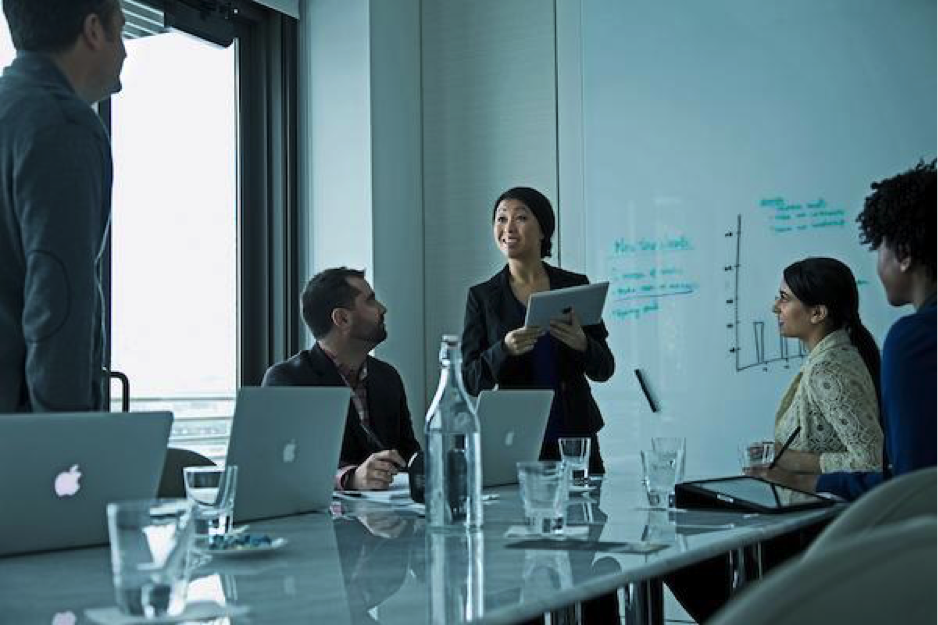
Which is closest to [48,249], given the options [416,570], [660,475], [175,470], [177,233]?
[175,470]

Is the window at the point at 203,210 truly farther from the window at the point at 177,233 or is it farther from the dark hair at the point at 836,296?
the dark hair at the point at 836,296

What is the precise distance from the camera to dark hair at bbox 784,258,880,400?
2.89m

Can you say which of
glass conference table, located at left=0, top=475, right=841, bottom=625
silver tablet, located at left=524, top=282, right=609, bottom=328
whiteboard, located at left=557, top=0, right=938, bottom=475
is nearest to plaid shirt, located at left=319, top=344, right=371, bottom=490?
silver tablet, located at left=524, top=282, right=609, bottom=328

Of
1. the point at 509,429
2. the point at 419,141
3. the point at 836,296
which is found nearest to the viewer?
the point at 509,429

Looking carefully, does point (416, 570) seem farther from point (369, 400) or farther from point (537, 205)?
point (537, 205)

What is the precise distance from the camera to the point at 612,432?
4215 mm

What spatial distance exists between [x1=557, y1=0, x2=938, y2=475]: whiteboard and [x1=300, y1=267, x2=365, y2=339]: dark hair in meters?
1.35

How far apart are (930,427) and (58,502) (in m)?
1.20

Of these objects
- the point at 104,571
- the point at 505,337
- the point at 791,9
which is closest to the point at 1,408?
the point at 104,571

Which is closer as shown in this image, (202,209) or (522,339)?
(522,339)

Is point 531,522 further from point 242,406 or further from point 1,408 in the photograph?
point 1,408

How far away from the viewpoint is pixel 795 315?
2.97 metres

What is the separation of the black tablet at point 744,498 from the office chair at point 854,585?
143 cm

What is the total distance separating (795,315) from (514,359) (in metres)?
0.78
